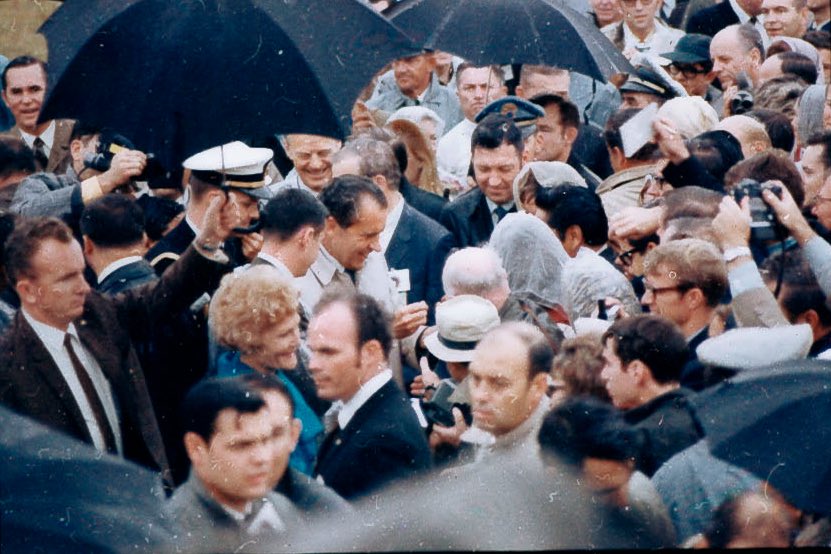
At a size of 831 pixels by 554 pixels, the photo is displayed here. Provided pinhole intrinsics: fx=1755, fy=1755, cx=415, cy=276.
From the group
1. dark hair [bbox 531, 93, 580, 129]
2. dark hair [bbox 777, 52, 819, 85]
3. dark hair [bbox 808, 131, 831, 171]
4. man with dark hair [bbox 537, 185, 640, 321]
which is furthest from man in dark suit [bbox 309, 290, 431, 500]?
dark hair [bbox 777, 52, 819, 85]

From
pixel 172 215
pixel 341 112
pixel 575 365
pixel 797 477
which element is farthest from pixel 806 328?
pixel 172 215

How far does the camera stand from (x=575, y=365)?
469 cm

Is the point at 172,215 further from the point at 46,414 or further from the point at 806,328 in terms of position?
the point at 806,328

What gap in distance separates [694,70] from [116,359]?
3.13 m

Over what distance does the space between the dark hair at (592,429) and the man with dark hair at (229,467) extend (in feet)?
2.35

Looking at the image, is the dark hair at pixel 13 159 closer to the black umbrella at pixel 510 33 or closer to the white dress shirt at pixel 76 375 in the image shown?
the white dress shirt at pixel 76 375

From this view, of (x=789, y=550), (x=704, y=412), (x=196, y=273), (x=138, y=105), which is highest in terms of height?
(x=138, y=105)

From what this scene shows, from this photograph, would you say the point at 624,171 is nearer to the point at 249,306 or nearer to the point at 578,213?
the point at 578,213

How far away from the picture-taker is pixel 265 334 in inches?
185

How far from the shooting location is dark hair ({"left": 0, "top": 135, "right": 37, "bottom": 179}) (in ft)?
17.8

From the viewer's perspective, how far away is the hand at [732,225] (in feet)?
16.5

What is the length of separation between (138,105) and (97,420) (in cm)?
90

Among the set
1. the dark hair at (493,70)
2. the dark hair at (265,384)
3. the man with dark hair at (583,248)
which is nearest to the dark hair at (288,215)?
the dark hair at (265,384)

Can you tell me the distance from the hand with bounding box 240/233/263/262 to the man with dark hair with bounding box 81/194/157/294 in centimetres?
29
